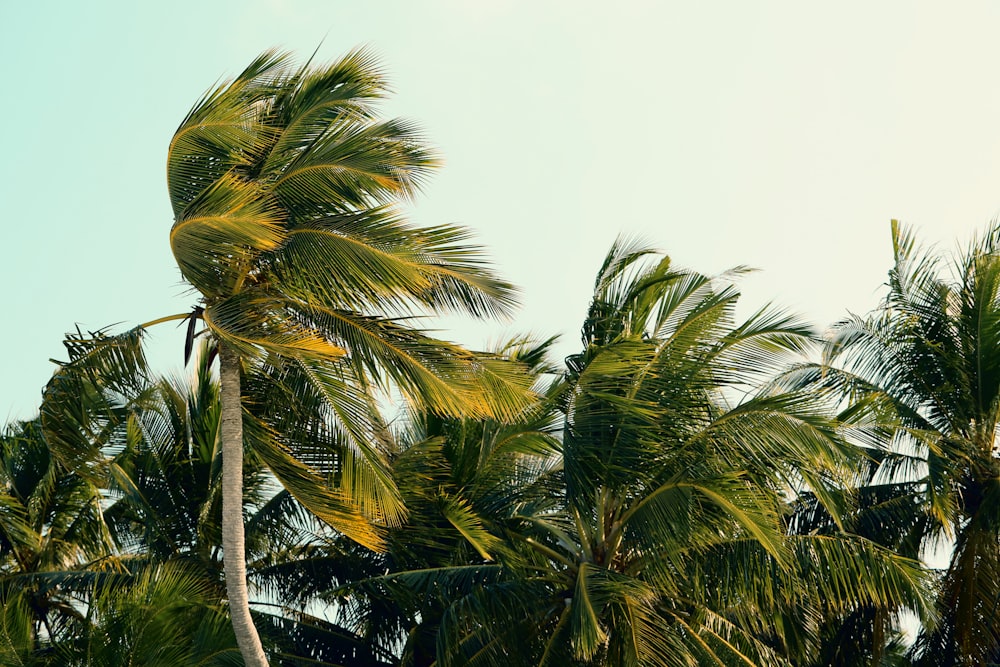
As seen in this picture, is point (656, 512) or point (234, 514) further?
point (656, 512)

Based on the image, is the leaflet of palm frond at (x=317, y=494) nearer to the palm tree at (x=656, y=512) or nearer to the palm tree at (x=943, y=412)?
the palm tree at (x=656, y=512)

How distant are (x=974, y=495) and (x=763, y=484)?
3802mm

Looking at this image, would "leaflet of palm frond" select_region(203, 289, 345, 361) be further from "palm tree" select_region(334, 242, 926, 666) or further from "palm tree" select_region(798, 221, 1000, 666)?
"palm tree" select_region(798, 221, 1000, 666)

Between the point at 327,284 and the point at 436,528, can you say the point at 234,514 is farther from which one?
the point at 436,528

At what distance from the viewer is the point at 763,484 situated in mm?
13883

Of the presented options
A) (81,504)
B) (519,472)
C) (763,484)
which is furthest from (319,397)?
(81,504)

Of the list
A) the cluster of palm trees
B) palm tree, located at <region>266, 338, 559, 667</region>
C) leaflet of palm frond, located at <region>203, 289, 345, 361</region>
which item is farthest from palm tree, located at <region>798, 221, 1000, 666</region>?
leaflet of palm frond, located at <region>203, 289, 345, 361</region>

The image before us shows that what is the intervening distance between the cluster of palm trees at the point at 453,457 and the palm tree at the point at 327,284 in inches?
1.2

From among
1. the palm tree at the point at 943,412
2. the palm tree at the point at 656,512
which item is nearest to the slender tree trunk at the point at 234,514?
the palm tree at the point at 656,512

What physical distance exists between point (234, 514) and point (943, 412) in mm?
9643

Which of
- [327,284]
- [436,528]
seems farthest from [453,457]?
[327,284]

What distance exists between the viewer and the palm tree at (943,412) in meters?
15.6

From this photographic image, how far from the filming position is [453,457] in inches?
621

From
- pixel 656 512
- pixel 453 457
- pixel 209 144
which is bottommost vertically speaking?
pixel 656 512
